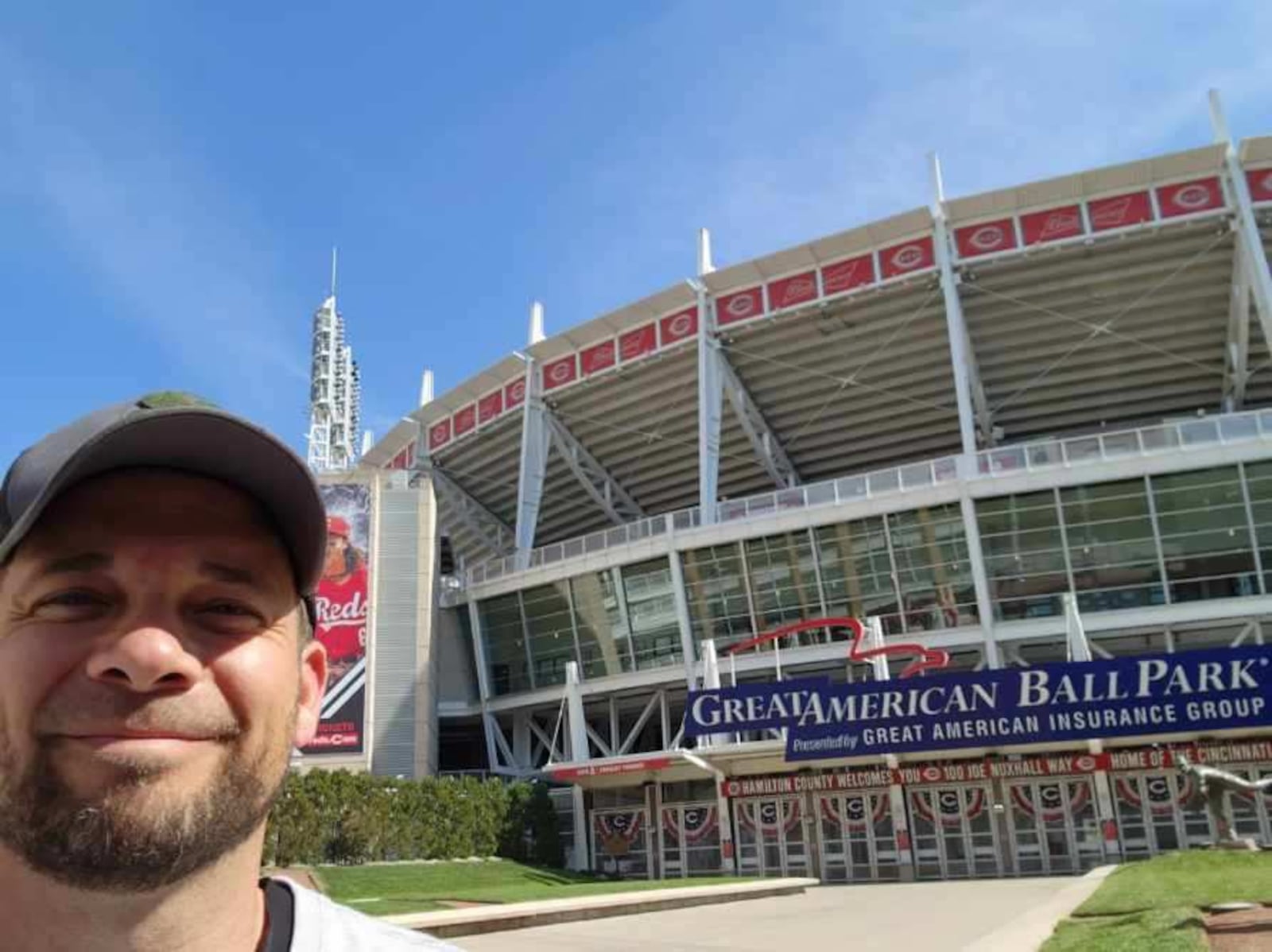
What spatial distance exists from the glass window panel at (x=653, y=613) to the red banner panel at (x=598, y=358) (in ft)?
31.2

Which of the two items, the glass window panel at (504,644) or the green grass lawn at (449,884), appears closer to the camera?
the green grass lawn at (449,884)

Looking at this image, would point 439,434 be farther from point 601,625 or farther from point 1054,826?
point 1054,826

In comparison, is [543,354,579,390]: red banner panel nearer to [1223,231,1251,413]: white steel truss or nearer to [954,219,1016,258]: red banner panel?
[954,219,1016,258]: red banner panel

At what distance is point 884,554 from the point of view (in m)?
35.9

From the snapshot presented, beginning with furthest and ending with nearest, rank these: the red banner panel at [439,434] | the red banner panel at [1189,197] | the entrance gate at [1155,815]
Answer: 1. the red banner panel at [439,434]
2. the red banner panel at [1189,197]
3. the entrance gate at [1155,815]

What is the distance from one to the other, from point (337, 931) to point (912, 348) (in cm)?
4224

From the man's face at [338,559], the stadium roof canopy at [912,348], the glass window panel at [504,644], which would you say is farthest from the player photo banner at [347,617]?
the stadium roof canopy at [912,348]

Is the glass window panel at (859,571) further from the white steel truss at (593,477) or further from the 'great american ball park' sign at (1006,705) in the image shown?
the white steel truss at (593,477)

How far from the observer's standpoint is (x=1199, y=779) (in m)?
19.6

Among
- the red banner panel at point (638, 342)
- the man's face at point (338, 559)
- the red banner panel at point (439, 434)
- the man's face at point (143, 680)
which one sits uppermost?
the red banner panel at point (638, 342)

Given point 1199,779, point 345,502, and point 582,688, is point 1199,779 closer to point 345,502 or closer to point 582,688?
point 582,688

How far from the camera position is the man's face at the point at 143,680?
54.3 inches

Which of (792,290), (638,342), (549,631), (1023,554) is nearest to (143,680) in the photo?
(1023,554)

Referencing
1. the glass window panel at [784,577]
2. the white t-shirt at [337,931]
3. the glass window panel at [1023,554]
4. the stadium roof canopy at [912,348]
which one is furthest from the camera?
the glass window panel at [784,577]
